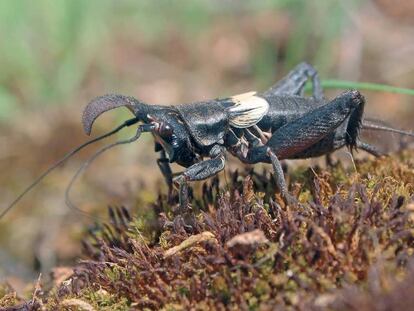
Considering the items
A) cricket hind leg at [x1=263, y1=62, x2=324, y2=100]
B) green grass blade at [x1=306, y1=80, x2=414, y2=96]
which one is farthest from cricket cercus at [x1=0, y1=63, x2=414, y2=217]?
cricket hind leg at [x1=263, y1=62, x2=324, y2=100]

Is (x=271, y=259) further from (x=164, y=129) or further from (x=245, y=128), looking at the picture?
(x=245, y=128)

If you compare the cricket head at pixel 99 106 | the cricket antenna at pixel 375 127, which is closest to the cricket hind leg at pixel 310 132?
the cricket antenna at pixel 375 127

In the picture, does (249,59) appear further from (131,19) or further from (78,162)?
(78,162)

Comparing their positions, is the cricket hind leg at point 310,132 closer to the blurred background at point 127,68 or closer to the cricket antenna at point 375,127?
the cricket antenna at point 375,127

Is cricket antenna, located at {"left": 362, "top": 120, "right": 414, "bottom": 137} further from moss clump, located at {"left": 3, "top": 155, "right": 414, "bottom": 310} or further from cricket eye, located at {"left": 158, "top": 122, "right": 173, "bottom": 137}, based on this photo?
cricket eye, located at {"left": 158, "top": 122, "right": 173, "bottom": 137}

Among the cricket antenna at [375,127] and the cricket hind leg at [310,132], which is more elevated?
the cricket hind leg at [310,132]

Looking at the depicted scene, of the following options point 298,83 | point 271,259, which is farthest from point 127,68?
point 271,259
